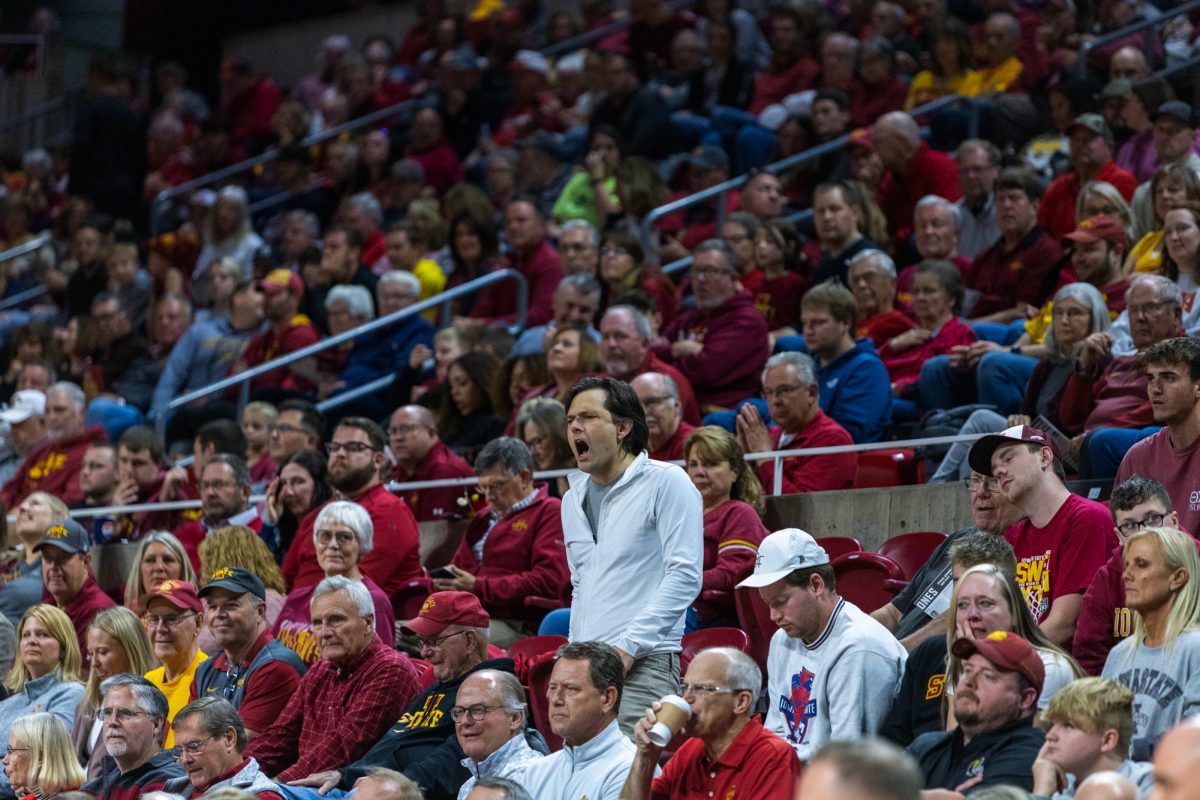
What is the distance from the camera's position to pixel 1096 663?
5688mm

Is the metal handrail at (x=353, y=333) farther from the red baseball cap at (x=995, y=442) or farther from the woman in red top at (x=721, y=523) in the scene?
the red baseball cap at (x=995, y=442)

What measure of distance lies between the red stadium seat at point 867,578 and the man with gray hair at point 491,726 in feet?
4.41

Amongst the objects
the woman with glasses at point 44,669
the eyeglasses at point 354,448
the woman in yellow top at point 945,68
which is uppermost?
the woman in yellow top at point 945,68

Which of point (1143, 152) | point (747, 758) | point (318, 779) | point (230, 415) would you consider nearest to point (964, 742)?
point (747, 758)

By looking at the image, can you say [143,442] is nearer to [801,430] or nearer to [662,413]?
[662,413]

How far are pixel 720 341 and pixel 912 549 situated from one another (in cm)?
262

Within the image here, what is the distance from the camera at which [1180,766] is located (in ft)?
10.1

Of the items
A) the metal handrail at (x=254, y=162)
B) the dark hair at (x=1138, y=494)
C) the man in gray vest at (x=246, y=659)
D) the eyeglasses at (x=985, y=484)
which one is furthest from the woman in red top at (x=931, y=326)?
the metal handrail at (x=254, y=162)

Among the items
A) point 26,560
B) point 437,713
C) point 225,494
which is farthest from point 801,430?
point 26,560

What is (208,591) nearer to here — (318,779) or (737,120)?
(318,779)

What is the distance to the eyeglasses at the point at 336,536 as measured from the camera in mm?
7492

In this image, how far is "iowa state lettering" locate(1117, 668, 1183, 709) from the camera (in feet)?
16.9

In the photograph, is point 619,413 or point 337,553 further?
point 337,553

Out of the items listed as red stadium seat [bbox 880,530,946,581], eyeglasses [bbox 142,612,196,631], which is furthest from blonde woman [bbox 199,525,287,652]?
red stadium seat [bbox 880,530,946,581]
